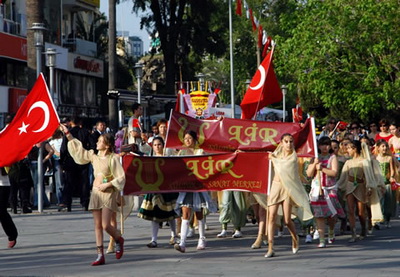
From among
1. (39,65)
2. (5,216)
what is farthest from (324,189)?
(39,65)

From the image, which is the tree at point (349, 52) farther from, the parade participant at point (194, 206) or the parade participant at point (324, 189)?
the parade participant at point (194, 206)

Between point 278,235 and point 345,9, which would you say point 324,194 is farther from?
point 345,9

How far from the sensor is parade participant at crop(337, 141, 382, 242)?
50.7ft

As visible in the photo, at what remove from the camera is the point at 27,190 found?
69.3 ft

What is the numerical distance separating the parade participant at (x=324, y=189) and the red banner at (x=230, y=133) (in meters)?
0.63

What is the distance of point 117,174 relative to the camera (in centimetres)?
1264

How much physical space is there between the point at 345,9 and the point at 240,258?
82.3ft

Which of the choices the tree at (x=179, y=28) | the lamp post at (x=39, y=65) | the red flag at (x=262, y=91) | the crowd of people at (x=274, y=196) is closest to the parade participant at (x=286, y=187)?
the crowd of people at (x=274, y=196)

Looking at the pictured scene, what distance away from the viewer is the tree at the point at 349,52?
3688 cm

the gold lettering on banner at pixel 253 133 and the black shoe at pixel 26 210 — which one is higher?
the gold lettering on banner at pixel 253 133

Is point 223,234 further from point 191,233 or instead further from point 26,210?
point 26,210

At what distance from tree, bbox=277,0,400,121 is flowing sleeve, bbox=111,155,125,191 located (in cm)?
2498

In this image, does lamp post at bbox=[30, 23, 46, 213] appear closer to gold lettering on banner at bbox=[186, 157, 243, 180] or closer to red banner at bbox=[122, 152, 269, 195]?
red banner at bbox=[122, 152, 269, 195]

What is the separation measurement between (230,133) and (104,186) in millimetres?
2983
